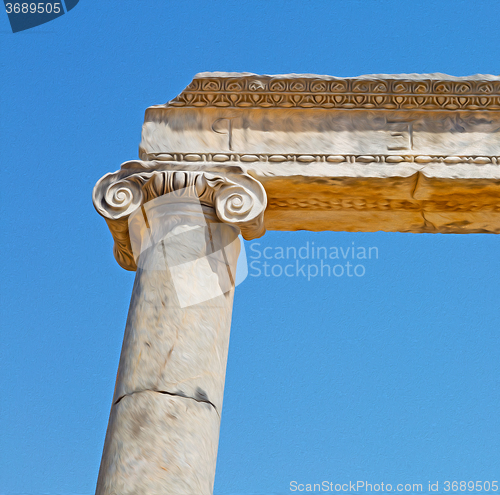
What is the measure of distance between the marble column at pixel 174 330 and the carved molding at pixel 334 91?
1189 mm

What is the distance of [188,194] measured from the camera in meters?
7.12

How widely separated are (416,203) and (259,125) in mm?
1894

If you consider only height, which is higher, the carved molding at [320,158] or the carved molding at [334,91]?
the carved molding at [334,91]

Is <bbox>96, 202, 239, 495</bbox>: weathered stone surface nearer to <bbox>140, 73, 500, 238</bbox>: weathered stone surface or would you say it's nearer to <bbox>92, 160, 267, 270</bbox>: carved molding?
<bbox>92, 160, 267, 270</bbox>: carved molding

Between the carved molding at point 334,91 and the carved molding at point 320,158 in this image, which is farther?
the carved molding at point 334,91

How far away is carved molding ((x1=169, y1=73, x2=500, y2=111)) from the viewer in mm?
7836

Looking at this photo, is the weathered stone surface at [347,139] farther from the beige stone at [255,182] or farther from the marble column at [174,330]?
the marble column at [174,330]

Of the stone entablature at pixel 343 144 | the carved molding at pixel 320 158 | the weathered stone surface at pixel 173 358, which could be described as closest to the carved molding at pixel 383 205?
the stone entablature at pixel 343 144

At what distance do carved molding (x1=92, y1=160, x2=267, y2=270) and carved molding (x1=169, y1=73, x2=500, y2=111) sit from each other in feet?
3.54

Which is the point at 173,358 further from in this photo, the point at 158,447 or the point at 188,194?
the point at 188,194

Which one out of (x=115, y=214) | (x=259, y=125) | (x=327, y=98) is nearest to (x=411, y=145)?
(x=327, y=98)

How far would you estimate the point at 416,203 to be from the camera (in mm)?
7770

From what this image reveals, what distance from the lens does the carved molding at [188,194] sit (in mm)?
7105

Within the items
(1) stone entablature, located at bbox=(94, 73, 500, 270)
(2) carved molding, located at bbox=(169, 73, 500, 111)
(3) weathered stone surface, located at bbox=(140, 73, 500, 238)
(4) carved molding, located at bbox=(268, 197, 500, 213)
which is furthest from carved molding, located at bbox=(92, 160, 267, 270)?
(2) carved molding, located at bbox=(169, 73, 500, 111)
